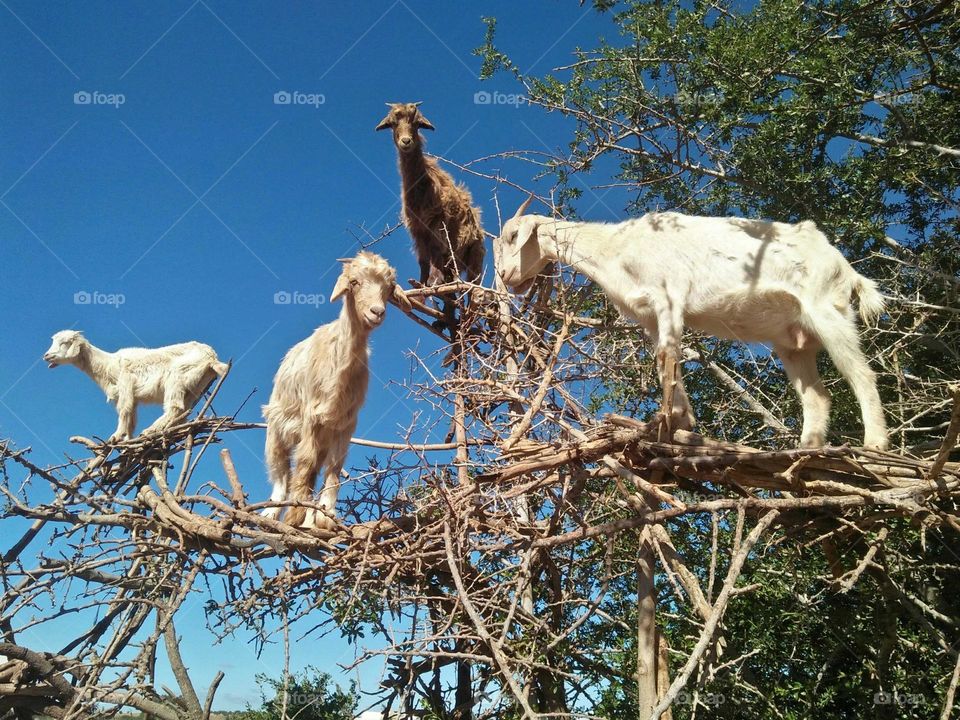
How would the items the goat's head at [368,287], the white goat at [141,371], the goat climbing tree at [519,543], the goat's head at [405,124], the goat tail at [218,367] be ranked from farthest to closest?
the goat tail at [218,367], the white goat at [141,371], the goat's head at [405,124], the goat's head at [368,287], the goat climbing tree at [519,543]

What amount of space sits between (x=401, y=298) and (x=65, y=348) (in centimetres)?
512

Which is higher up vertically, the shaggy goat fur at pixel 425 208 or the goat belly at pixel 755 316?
the shaggy goat fur at pixel 425 208

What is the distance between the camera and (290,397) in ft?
22.5

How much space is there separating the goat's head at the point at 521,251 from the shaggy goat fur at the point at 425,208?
6.45ft

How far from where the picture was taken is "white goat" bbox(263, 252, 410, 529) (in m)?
6.40

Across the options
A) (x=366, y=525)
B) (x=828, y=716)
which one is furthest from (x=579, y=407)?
(x=828, y=716)

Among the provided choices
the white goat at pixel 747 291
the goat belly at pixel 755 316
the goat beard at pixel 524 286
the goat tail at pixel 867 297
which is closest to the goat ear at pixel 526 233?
the goat beard at pixel 524 286

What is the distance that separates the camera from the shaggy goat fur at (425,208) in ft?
25.6

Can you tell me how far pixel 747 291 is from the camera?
474 cm

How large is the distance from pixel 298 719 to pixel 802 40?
714cm

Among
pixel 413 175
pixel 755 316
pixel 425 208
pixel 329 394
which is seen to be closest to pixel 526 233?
pixel 755 316

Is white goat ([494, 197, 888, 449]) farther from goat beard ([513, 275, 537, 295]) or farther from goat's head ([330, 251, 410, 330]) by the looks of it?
goat's head ([330, 251, 410, 330])

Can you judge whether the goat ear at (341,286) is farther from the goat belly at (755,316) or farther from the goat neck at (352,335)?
the goat belly at (755,316)

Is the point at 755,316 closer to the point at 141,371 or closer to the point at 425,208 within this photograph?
the point at 425,208
